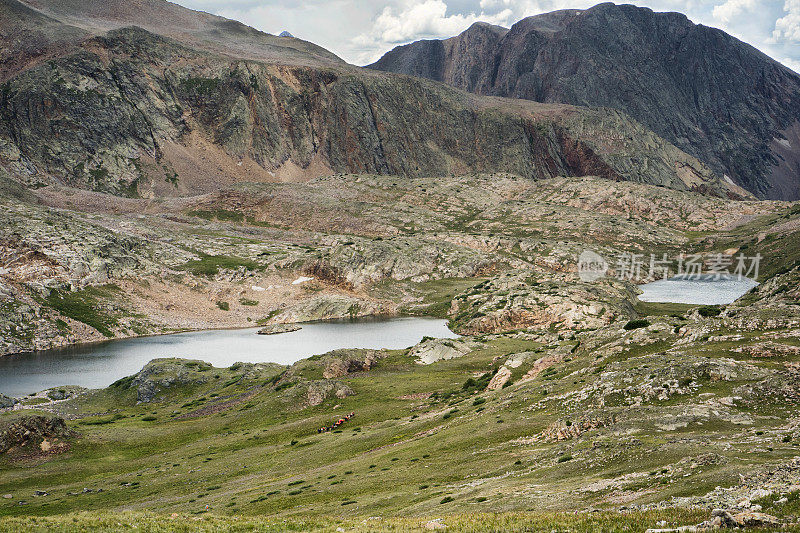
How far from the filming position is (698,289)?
175125 mm

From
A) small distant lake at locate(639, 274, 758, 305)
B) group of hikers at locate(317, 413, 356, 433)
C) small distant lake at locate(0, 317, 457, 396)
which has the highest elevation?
small distant lake at locate(639, 274, 758, 305)

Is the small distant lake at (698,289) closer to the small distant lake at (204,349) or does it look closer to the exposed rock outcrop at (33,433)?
the small distant lake at (204,349)

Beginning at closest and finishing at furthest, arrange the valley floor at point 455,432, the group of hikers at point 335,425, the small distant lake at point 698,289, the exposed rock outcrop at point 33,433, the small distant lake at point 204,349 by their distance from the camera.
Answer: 1. the valley floor at point 455,432
2. the exposed rock outcrop at point 33,433
3. the group of hikers at point 335,425
4. the small distant lake at point 204,349
5. the small distant lake at point 698,289

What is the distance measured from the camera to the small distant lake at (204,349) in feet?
350

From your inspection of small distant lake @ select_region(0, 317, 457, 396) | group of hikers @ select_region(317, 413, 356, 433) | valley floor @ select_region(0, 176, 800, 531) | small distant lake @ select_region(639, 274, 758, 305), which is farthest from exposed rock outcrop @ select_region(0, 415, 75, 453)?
small distant lake @ select_region(639, 274, 758, 305)

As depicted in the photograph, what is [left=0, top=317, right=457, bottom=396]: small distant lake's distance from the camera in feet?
350

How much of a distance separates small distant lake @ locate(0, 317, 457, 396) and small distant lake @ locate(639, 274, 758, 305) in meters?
63.8

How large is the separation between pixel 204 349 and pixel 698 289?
443 ft

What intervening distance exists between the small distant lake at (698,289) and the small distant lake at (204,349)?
63843mm

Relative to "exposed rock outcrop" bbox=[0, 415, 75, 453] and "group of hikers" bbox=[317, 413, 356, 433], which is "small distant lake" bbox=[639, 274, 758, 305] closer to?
"group of hikers" bbox=[317, 413, 356, 433]

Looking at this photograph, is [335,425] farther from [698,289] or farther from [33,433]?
[698,289]

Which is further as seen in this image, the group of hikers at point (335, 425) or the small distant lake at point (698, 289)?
the small distant lake at point (698, 289)

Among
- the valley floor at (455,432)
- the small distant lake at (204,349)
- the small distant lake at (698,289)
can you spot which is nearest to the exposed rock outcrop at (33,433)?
the valley floor at (455,432)

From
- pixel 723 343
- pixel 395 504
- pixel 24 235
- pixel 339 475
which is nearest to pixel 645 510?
pixel 395 504
